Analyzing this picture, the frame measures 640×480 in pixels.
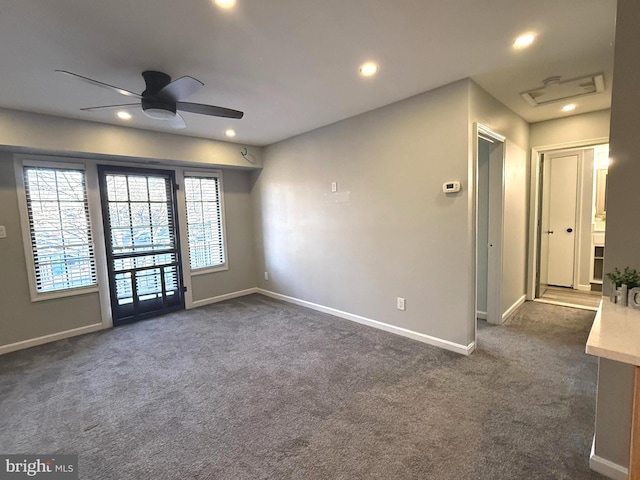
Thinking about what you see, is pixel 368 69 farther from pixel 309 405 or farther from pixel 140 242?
pixel 140 242

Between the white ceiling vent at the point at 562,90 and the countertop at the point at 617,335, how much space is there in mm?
2303

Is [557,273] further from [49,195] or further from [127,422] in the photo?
[49,195]

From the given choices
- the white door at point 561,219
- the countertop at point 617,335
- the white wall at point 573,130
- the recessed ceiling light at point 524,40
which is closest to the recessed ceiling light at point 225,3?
the recessed ceiling light at point 524,40

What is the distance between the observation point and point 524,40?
6.91ft

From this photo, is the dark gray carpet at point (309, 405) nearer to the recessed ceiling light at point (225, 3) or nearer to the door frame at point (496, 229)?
the door frame at point (496, 229)

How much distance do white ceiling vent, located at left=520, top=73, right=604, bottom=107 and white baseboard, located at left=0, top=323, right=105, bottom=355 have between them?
222 inches

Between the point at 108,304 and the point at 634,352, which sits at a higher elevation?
the point at 634,352

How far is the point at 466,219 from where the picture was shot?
2775 mm

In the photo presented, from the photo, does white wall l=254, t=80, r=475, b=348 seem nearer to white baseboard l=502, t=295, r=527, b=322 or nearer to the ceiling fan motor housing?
white baseboard l=502, t=295, r=527, b=322

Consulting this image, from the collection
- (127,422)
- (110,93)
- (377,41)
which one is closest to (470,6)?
(377,41)

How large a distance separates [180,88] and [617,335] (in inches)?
109

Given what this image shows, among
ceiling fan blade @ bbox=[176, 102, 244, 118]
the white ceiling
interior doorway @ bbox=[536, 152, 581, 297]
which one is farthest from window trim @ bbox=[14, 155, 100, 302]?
interior doorway @ bbox=[536, 152, 581, 297]

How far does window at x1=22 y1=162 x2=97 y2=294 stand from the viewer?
3.54 meters

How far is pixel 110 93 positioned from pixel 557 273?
21.7ft
